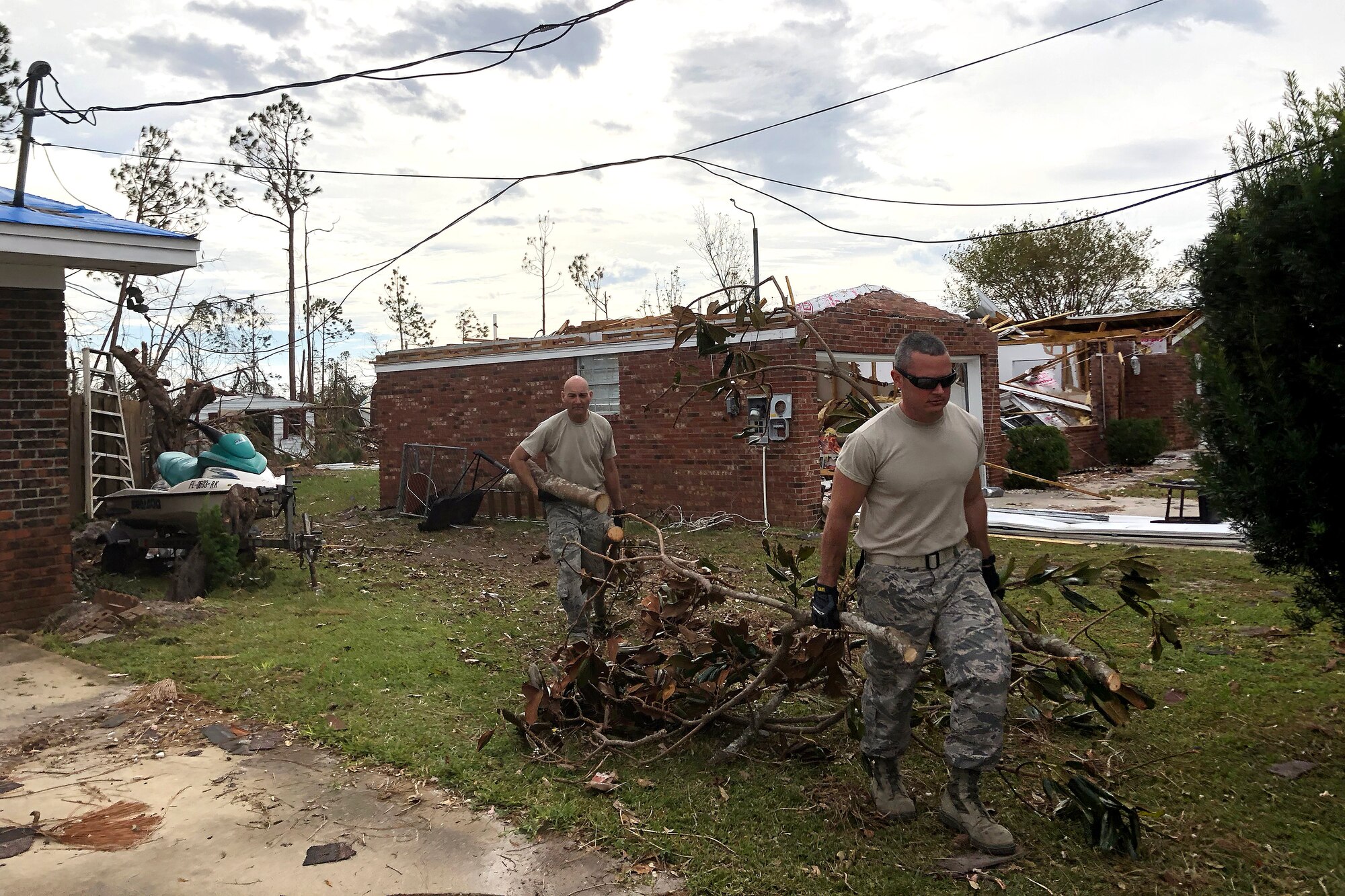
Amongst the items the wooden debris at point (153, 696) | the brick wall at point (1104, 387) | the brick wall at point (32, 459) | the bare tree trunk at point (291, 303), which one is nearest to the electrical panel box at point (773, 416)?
the brick wall at point (32, 459)

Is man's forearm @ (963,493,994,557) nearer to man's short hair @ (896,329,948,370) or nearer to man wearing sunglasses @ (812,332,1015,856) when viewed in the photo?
man wearing sunglasses @ (812,332,1015,856)

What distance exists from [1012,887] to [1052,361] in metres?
21.2

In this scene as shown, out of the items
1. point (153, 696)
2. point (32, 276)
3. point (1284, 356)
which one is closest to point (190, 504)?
point (32, 276)

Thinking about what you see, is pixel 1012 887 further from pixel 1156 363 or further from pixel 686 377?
pixel 1156 363

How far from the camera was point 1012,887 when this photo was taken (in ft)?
10.5

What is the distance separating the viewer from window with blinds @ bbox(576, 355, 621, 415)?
15031 mm

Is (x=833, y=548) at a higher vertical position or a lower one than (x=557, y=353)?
lower

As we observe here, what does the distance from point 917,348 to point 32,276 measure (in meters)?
6.91

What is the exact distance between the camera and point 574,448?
20.8ft

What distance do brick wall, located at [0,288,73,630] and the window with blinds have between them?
8.41m

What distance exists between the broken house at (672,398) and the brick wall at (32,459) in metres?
7.20

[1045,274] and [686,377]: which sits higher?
[1045,274]

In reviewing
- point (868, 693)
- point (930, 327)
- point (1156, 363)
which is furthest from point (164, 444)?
point (1156, 363)

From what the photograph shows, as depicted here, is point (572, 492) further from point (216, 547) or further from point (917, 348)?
point (216, 547)
